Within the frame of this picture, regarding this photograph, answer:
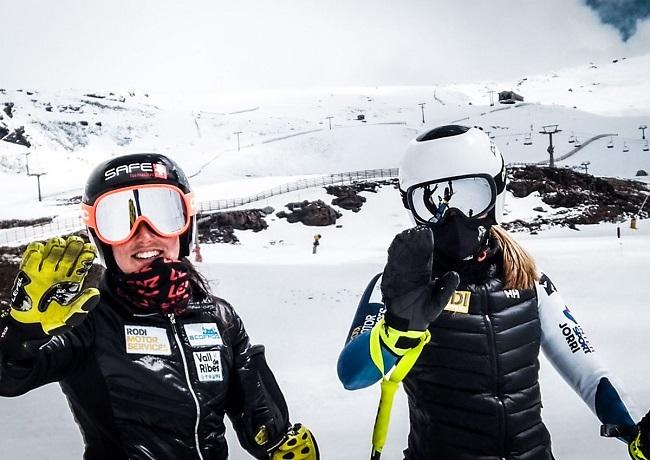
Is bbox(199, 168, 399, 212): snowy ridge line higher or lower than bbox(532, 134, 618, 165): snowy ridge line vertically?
lower

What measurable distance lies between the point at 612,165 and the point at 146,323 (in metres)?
63.3

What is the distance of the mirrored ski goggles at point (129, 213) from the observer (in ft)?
8.59

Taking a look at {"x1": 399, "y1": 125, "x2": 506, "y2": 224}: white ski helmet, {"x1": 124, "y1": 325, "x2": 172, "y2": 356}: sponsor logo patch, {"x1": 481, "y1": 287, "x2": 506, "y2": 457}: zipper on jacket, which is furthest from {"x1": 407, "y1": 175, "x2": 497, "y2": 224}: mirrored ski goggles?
{"x1": 124, "y1": 325, "x2": 172, "y2": 356}: sponsor logo patch

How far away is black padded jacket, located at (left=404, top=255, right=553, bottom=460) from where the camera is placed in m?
2.91

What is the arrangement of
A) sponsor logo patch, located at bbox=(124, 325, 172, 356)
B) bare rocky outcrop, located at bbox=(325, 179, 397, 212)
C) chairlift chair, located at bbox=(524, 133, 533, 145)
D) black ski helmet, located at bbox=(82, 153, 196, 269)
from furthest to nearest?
chairlift chair, located at bbox=(524, 133, 533, 145)
bare rocky outcrop, located at bbox=(325, 179, 397, 212)
black ski helmet, located at bbox=(82, 153, 196, 269)
sponsor logo patch, located at bbox=(124, 325, 172, 356)

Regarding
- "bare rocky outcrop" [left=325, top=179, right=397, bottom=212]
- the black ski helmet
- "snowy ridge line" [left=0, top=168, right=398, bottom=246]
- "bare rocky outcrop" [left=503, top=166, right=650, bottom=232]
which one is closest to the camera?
the black ski helmet

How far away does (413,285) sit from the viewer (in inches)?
95.7

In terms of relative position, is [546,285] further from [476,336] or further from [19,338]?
[19,338]

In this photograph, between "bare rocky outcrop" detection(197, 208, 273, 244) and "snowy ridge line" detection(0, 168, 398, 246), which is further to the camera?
"bare rocky outcrop" detection(197, 208, 273, 244)

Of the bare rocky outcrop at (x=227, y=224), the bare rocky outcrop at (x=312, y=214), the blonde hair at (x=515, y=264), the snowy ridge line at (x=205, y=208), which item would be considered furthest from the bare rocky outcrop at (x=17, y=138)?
the blonde hair at (x=515, y=264)

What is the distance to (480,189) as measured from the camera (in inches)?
124

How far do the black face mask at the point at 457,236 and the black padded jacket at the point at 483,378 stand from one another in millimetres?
149

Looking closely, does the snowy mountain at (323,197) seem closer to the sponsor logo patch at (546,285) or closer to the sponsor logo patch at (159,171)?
the sponsor logo patch at (546,285)

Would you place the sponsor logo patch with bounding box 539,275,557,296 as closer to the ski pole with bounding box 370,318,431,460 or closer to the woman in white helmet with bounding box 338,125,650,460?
the woman in white helmet with bounding box 338,125,650,460
